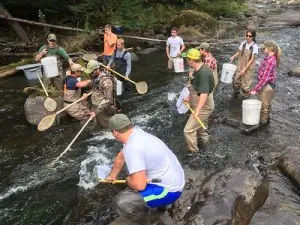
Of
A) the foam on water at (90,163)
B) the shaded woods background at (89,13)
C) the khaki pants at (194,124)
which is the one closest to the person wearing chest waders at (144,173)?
the foam on water at (90,163)

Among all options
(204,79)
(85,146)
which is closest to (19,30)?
(85,146)

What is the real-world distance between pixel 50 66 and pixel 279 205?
6.74m

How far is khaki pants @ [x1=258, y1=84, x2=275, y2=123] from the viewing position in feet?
29.0

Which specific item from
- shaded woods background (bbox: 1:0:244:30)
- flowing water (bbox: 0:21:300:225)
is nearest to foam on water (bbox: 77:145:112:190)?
flowing water (bbox: 0:21:300:225)

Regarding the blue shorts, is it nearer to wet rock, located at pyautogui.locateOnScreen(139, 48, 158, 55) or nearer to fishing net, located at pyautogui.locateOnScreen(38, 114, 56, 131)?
fishing net, located at pyautogui.locateOnScreen(38, 114, 56, 131)

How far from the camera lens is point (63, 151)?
28.1 feet

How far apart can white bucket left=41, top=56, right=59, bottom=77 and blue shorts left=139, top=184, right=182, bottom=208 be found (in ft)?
20.7

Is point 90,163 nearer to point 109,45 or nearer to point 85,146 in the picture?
point 85,146

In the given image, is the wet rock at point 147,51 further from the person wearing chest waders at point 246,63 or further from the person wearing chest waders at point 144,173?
the person wearing chest waders at point 144,173

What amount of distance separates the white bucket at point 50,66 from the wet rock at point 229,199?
5.69 m

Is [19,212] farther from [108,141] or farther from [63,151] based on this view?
[108,141]

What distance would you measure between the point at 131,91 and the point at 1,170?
5.23 metres

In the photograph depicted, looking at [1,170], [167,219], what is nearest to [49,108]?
[1,170]

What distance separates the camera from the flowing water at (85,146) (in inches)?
271
